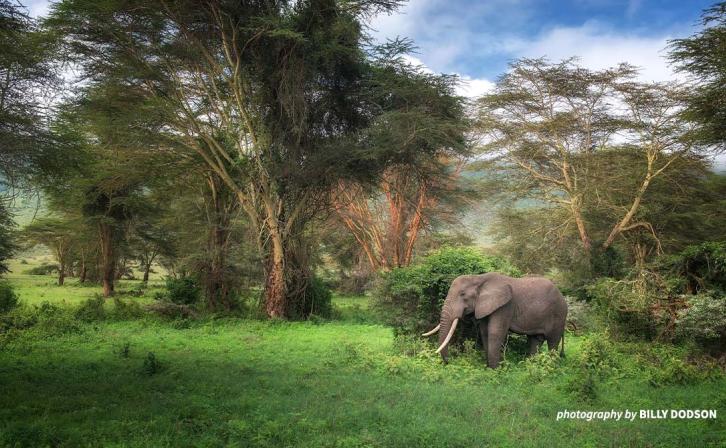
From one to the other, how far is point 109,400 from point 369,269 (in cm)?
2540

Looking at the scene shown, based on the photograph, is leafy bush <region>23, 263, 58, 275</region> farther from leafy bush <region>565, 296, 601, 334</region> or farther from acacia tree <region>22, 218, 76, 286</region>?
leafy bush <region>565, 296, 601, 334</region>

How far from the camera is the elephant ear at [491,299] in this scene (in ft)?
A: 33.5

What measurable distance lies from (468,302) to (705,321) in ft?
15.1

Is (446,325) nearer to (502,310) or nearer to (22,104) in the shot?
(502,310)

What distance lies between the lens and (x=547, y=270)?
3269 cm

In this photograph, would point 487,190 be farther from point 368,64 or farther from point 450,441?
point 450,441

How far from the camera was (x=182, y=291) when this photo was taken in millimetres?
19062

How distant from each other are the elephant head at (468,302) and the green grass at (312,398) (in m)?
0.63

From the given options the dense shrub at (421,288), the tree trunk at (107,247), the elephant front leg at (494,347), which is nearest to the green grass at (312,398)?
the elephant front leg at (494,347)

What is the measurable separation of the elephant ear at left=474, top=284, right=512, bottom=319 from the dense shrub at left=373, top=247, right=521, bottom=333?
4.19 ft

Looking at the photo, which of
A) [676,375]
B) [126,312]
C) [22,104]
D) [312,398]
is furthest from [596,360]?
[126,312]

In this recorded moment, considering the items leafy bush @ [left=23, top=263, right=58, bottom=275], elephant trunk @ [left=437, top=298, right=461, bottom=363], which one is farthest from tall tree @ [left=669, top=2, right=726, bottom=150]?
leafy bush @ [left=23, top=263, right=58, bottom=275]

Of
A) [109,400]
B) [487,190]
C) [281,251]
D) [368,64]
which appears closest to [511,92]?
[487,190]

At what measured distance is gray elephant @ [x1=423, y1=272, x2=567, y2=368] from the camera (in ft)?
33.8
